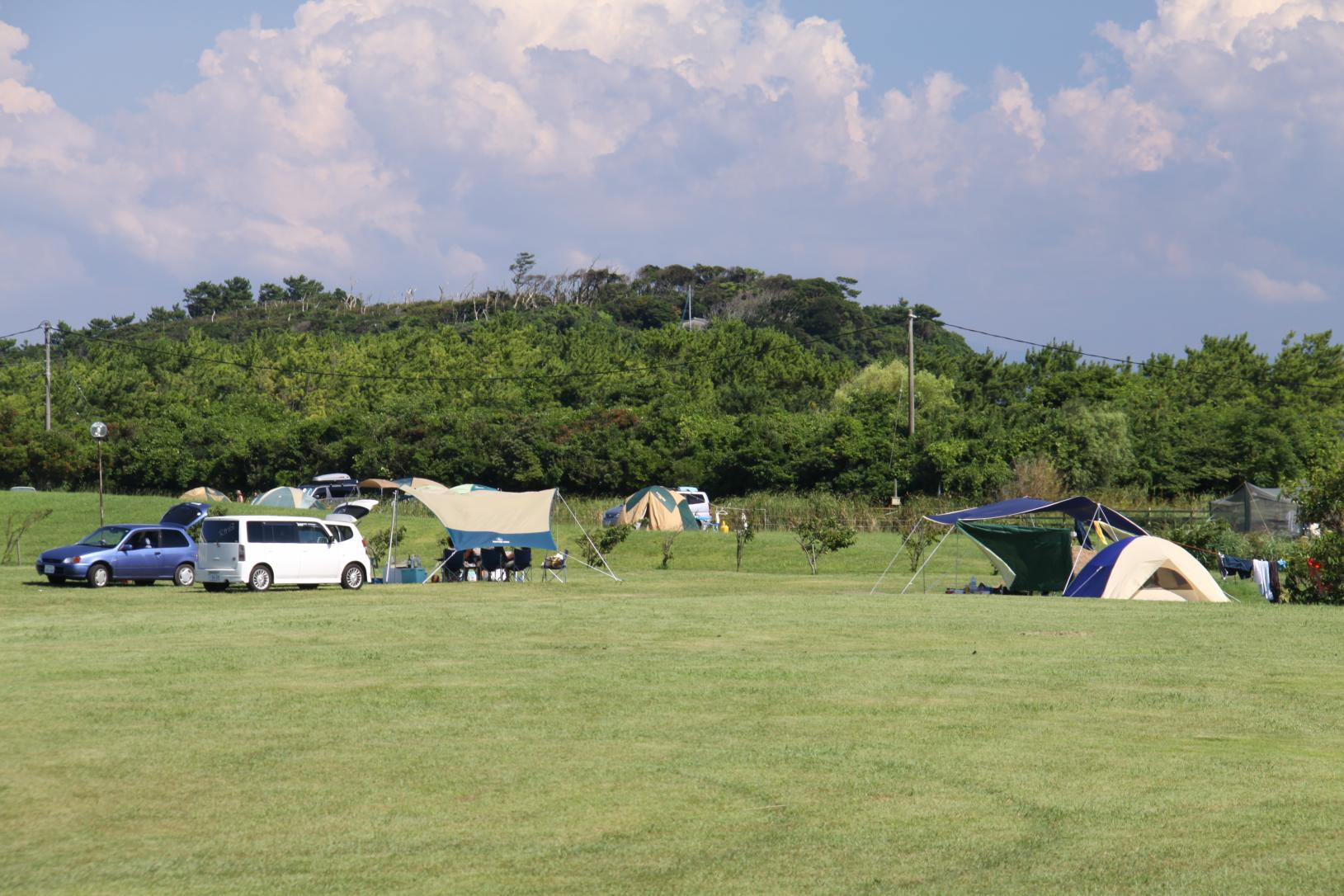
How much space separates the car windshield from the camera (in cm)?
2972

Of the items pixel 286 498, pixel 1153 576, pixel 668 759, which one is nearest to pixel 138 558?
pixel 1153 576

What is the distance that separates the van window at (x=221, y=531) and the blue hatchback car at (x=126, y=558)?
290 centimetres

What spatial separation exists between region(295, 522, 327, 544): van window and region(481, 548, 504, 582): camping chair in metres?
4.15

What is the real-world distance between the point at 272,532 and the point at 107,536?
17.3 ft

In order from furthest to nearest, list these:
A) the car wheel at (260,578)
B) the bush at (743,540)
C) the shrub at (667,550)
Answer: the shrub at (667,550) → the bush at (743,540) → the car wheel at (260,578)

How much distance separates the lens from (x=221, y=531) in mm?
26828

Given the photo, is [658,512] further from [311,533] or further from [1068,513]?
[311,533]

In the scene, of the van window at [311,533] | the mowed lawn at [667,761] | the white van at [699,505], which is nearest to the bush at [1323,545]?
the mowed lawn at [667,761]

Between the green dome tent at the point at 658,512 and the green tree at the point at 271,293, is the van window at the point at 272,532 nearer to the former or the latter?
the green dome tent at the point at 658,512

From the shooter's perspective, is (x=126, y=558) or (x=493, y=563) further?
(x=493, y=563)

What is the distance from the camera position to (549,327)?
355ft

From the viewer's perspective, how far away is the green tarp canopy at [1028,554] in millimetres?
27609

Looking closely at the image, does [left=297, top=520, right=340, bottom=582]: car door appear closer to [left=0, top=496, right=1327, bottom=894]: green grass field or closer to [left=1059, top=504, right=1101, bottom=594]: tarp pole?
[left=0, top=496, right=1327, bottom=894]: green grass field

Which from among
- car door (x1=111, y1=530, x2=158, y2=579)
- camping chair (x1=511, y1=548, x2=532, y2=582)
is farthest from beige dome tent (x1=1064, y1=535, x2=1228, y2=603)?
car door (x1=111, y1=530, x2=158, y2=579)
